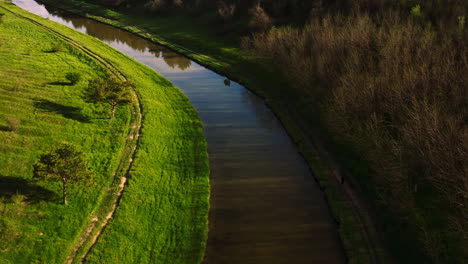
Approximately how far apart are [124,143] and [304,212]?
1712 centimetres

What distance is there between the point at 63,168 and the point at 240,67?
3896cm

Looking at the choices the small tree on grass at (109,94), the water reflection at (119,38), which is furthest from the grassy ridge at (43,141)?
the water reflection at (119,38)

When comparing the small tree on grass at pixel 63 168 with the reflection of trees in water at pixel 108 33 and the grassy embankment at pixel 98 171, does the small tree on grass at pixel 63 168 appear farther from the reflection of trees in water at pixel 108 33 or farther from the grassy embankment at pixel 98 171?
the reflection of trees in water at pixel 108 33

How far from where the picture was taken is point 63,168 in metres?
23.3

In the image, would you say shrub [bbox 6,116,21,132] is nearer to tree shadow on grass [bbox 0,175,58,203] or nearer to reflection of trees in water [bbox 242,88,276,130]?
tree shadow on grass [bbox 0,175,58,203]

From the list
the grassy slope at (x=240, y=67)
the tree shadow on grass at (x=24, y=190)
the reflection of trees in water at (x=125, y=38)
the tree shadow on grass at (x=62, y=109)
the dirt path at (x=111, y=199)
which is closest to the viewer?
the dirt path at (x=111, y=199)

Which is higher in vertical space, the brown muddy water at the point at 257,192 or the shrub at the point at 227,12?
the shrub at the point at 227,12

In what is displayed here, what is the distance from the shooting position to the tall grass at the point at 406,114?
2264 cm

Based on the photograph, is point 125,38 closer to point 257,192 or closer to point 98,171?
point 98,171

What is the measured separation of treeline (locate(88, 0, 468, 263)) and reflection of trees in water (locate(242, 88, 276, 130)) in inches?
185

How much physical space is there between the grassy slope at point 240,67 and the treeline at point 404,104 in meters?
2.31

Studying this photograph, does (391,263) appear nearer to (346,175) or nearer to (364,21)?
(346,175)

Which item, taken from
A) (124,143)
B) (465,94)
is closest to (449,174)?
(465,94)

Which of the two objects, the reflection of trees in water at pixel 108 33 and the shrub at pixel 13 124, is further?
Result: the reflection of trees in water at pixel 108 33
